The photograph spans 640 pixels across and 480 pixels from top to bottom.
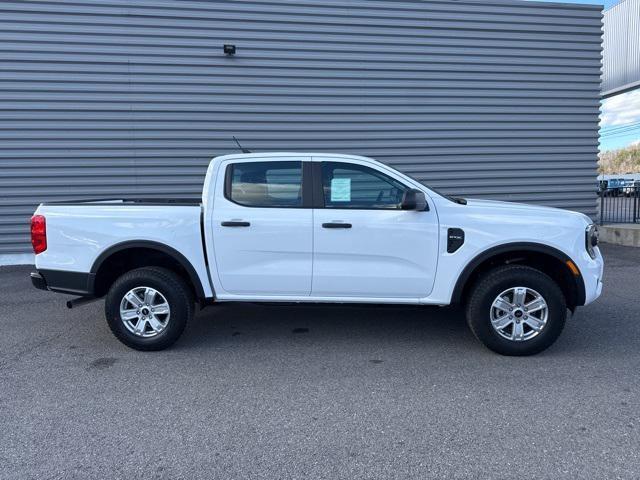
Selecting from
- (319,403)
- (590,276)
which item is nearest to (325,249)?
(319,403)

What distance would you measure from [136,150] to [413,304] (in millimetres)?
6536

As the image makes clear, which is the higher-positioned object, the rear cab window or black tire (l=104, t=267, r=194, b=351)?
the rear cab window

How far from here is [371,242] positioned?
14.4 ft

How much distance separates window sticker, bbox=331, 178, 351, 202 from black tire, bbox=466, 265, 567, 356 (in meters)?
1.44

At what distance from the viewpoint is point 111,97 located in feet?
28.9

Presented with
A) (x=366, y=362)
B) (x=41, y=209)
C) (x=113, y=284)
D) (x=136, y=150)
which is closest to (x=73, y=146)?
(x=136, y=150)

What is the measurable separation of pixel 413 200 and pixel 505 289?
45.0 inches

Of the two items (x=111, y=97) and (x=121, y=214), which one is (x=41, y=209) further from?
(x=111, y=97)

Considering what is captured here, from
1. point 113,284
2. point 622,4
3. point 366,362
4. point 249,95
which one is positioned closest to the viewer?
point 366,362

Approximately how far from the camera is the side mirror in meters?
4.17

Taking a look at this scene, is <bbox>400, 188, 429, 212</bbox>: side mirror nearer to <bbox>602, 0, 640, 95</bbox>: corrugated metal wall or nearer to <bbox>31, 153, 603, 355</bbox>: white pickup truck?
<bbox>31, 153, 603, 355</bbox>: white pickup truck

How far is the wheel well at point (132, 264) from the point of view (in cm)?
464

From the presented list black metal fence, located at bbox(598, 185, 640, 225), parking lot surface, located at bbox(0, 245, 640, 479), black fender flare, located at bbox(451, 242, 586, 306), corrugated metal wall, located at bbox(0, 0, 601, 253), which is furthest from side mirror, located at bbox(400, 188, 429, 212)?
black metal fence, located at bbox(598, 185, 640, 225)

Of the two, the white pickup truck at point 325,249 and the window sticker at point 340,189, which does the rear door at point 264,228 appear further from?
the window sticker at point 340,189
